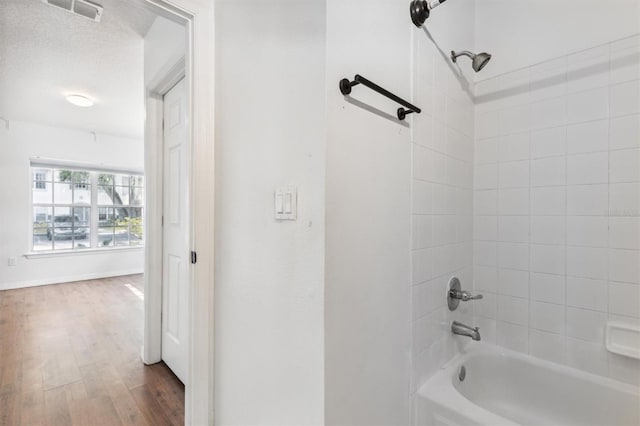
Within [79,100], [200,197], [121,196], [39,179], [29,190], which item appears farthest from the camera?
[121,196]

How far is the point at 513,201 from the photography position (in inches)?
67.2

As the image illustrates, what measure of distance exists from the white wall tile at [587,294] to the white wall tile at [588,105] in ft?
2.65

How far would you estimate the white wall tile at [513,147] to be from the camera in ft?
5.47

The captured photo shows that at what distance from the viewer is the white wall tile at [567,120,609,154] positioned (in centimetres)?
143

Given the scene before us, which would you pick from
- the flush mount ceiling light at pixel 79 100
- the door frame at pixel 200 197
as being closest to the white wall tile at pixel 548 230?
the door frame at pixel 200 197

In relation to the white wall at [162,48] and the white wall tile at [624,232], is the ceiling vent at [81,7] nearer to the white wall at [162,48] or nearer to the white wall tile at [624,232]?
the white wall at [162,48]

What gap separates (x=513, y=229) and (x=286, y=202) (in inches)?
55.5

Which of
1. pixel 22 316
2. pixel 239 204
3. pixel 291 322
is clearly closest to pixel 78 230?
pixel 22 316

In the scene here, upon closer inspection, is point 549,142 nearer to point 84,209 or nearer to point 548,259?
point 548,259

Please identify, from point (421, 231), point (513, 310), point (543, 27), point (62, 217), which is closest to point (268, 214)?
point (421, 231)

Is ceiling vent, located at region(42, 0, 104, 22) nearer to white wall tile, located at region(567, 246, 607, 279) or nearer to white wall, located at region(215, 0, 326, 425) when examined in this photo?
white wall, located at region(215, 0, 326, 425)

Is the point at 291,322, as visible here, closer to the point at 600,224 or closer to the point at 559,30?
the point at 600,224

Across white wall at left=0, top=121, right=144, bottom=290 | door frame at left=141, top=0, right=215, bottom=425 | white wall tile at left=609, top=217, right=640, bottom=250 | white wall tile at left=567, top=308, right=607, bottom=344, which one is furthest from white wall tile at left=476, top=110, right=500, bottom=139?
white wall at left=0, top=121, right=144, bottom=290

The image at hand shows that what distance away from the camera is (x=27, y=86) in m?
3.06
